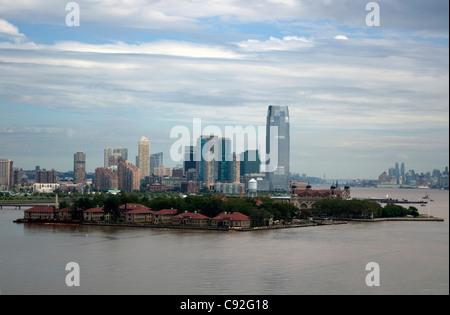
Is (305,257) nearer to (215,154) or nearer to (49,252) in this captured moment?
(49,252)

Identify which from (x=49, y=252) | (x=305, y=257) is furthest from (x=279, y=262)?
(x=49, y=252)

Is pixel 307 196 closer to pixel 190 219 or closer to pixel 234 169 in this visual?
pixel 190 219

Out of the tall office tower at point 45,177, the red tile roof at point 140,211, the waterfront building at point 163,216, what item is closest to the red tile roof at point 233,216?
the waterfront building at point 163,216

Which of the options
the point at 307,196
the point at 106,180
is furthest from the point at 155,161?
the point at 307,196

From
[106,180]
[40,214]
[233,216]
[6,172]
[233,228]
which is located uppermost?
[6,172]

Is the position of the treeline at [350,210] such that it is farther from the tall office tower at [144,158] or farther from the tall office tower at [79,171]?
the tall office tower at [144,158]

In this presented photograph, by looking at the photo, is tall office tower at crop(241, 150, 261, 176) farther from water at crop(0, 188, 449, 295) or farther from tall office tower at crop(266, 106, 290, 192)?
water at crop(0, 188, 449, 295)

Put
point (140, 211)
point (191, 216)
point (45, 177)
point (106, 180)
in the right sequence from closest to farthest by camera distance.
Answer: point (191, 216) → point (140, 211) → point (106, 180) → point (45, 177)
